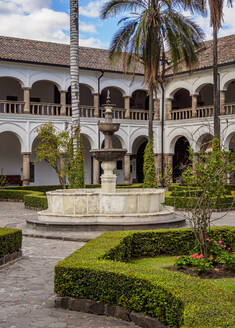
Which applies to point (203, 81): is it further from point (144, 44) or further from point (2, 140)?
point (2, 140)

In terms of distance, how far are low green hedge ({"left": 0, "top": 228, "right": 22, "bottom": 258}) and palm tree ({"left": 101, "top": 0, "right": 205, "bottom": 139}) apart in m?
12.2

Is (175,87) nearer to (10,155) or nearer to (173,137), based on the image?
(173,137)

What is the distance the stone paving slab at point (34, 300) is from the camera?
4789mm

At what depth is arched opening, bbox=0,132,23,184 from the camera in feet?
84.9

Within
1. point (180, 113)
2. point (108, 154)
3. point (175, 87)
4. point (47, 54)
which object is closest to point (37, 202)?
point (108, 154)

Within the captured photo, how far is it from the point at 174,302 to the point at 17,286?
271cm

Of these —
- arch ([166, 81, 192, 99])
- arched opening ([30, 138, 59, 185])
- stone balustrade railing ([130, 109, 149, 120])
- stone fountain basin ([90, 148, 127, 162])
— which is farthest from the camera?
arched opening ([30, 138, 59, 185])

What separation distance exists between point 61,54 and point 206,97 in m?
9.30

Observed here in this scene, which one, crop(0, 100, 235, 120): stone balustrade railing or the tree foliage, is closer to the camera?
the tree foliage

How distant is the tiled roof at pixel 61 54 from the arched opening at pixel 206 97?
9.16ft

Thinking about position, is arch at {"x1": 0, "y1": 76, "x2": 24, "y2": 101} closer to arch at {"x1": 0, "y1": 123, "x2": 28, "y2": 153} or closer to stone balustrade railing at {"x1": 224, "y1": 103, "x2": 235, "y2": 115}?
arch at {"x1": 0, "y1": 123, "x2": 28, "y2": 153}

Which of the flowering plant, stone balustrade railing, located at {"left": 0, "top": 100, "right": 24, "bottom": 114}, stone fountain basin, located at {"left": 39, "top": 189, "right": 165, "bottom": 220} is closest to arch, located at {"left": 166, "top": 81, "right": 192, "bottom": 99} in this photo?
stone balustrade railing, located at {"left": 0, "top": 100, "right": 24, "bottom": 114}

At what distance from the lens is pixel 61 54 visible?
2525cm

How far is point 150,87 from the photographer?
750 inches
